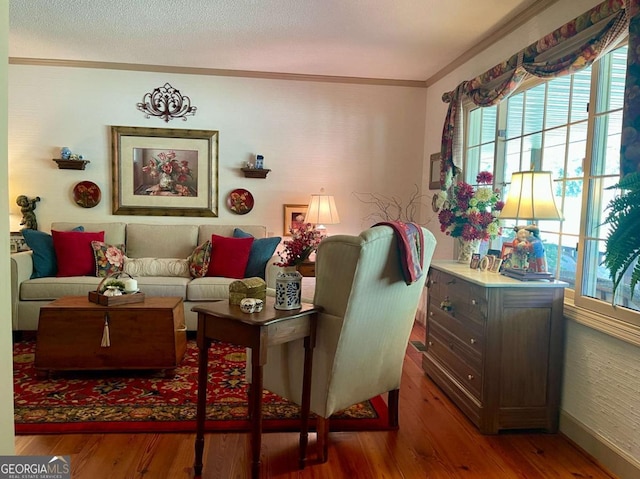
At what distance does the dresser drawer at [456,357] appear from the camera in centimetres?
261

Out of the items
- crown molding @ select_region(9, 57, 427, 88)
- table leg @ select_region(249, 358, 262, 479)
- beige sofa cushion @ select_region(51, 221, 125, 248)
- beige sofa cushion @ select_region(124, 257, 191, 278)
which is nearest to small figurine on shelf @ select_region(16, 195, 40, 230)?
beige sofa cushion @ select_region(51, 221, 125, 248)

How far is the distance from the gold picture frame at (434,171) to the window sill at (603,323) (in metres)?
2.24

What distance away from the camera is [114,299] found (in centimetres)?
312

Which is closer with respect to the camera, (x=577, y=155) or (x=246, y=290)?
(x=246, y=290)

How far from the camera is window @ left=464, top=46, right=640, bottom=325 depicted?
235cm

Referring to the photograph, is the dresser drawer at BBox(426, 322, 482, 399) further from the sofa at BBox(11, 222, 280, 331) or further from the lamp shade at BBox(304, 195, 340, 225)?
the lamp shade at BBox(304, 195, 340, 225)

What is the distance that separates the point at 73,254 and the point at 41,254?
25cm

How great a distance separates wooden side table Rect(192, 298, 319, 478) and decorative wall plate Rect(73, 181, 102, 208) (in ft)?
10.8

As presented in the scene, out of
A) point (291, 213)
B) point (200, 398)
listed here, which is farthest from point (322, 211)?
point (200, 398)

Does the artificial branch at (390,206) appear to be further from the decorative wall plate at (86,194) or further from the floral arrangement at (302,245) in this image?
the floral arrangement at (302,245)

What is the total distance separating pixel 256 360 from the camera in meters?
1.84

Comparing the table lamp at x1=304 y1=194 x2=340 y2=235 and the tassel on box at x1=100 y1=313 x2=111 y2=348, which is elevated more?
the table lamp at x1=304 y1=194 x2=340 y2=235

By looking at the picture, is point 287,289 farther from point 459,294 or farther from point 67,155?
point 67,155

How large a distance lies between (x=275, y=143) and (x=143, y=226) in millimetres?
1570
